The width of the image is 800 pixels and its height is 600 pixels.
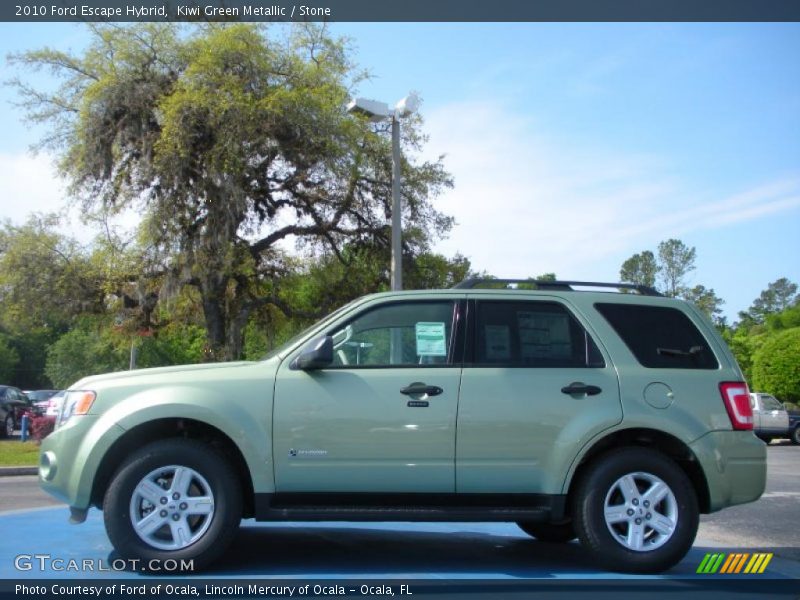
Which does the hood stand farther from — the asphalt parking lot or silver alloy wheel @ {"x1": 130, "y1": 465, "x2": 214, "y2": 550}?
the asphalt parking lot

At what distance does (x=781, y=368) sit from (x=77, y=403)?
122 feet

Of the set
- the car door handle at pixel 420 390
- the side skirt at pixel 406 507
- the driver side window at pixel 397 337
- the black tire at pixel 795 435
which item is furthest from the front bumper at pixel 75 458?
the black tire at pixel 795 435

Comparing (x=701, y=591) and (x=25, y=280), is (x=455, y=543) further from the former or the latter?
(x=25, y=280)

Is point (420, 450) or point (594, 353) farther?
point (594, 353)

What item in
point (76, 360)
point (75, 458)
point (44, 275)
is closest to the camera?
point (75, 458)

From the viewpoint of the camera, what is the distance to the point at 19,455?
61.0 ft

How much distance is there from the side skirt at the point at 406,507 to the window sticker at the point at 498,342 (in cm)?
95

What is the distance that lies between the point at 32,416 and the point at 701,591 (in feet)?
84.7

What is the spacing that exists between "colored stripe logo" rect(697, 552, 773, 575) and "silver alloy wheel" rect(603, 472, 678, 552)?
562mm

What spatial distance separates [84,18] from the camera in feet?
71.8

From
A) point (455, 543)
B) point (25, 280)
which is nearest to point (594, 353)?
point (455, 543)

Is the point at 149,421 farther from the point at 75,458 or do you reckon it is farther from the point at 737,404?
the point at 737,404

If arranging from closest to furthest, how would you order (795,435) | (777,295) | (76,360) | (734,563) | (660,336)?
(660,336) < (734,563) < (795,435) < (76,360) < (777,295)

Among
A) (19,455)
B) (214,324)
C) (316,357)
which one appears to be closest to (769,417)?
(214,324)
